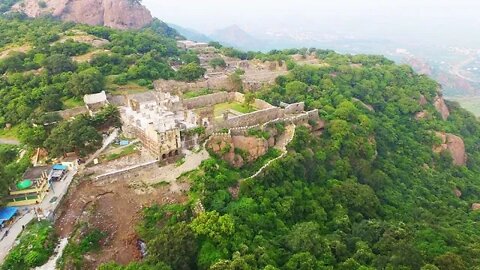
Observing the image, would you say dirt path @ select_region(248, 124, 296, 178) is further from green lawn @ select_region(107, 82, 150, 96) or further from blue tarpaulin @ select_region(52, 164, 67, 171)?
green lawn @ select_region(107, 82, 150, 96)

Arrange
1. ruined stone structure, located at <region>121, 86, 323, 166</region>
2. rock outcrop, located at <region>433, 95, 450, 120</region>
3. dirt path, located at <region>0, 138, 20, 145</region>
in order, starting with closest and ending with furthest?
1. ruined stone structure, located at <region>121, 86, 323, 166</region>
2. dirt path, located at <region>0, 138, 20, 145</region>
3. rock outcrop, located at <region>433, 95, 450, 120</region>

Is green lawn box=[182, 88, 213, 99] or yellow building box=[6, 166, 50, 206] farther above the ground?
yellow building box=[6, 166, 50, 206]

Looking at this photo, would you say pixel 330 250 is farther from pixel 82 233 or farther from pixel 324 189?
pixel 82 233

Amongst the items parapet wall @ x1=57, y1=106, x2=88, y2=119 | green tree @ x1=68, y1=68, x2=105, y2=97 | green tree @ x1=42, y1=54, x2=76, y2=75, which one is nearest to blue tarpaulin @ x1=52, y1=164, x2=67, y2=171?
parapet wall @ x1=57, y1=106, x2=88, y2=119

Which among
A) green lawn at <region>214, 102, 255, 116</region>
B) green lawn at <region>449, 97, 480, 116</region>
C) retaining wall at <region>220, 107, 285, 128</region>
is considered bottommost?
green lawn at <region>449, 97, 480, 116</region>

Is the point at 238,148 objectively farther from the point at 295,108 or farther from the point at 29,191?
the point at 29,191

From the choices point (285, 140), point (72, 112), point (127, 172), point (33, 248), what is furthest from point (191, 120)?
point (33, 248)

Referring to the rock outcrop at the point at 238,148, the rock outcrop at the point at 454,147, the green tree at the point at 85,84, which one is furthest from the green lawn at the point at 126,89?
the rock outcrop at the point at 454,147
